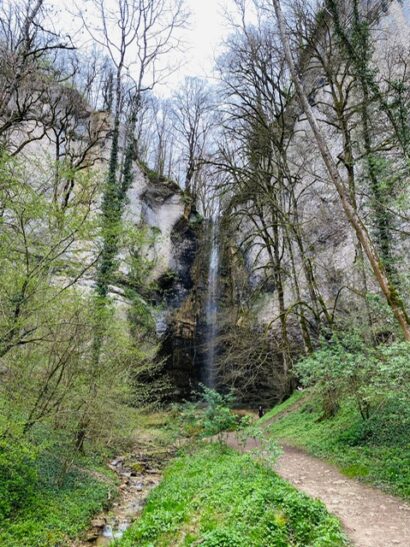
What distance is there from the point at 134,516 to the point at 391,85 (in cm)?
1171

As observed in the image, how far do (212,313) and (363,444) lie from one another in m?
16.4

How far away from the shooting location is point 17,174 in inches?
257

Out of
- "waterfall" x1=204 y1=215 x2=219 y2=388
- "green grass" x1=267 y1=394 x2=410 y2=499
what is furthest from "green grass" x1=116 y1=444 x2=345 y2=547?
"waterfall" x1=204 y1=215 x2=219 y2=388

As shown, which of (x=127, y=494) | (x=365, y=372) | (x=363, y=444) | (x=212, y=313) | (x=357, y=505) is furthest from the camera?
(x=212, y=313)

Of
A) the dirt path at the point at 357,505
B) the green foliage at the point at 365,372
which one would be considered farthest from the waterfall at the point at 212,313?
the dirt path at the point at 357,505

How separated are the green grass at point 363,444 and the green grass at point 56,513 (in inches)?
186

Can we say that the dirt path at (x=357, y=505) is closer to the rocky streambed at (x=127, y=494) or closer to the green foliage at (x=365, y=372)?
the green foliage at (x=365, y=372)

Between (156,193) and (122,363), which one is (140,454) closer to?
(122,363)

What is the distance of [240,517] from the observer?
4285 millimetres

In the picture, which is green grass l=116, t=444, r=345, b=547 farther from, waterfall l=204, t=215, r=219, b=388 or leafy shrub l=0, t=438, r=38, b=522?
waterfall l=204, t=215, r=219, b=388

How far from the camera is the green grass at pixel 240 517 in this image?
12.7 ft

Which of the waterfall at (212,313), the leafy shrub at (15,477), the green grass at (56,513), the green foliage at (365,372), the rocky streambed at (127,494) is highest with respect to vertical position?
the waterfall at (212,313)

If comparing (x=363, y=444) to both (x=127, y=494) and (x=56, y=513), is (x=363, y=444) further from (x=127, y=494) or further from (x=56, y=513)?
(x=56, y=513)

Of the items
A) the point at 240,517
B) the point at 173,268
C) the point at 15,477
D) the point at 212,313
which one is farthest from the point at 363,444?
the point at 173,268
